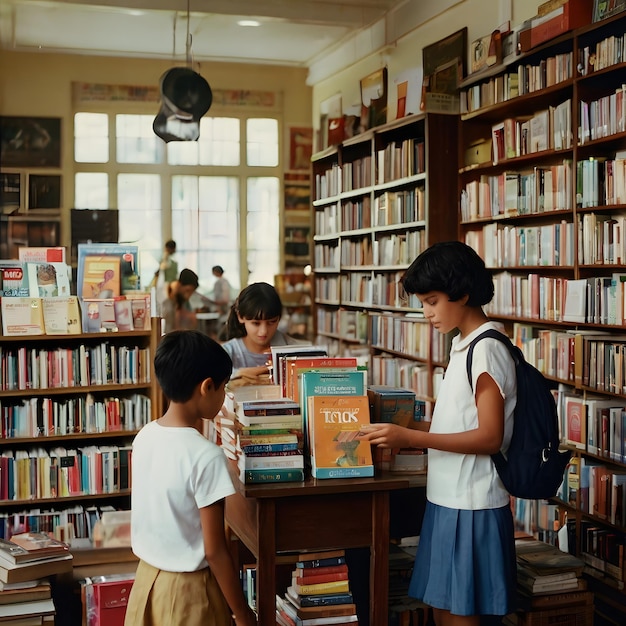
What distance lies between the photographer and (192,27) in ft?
27.6

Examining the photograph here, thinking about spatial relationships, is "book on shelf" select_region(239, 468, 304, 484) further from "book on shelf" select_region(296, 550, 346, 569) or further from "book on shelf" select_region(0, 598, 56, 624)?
"book on shelf" select_region(0, 598, 56, 624)

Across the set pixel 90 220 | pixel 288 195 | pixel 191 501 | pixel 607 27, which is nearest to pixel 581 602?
pixel 191 501

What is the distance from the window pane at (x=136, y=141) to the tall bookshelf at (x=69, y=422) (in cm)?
508

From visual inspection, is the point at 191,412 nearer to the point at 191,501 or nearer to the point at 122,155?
the point at 191,501

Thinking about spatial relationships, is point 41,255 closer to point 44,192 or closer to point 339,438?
point 339,438

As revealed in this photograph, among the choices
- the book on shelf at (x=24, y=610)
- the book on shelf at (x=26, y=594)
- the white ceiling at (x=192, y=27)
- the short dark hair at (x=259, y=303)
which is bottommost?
the book on shelf at (x=24, y=610)

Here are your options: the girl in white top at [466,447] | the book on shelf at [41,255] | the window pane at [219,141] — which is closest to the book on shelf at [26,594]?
the girl in white top at [466,447]

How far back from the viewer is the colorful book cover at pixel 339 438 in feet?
8.14

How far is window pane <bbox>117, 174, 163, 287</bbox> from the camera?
30.7 ft

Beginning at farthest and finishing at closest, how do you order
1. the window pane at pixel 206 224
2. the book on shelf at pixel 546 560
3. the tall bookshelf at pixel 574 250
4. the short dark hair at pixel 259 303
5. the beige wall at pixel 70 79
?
the window pane at pixel 206 224 → the beige wall at pixel 70 79 → the tall bookshelf at pixel 574 250 → the short dark hair at pixel 259 303 → the book on shelf at pixel 546 560

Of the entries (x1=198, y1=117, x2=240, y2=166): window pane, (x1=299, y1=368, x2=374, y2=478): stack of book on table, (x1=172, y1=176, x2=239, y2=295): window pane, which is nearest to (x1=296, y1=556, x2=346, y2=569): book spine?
(x1=299, y1=368, x2=374, y2=478): stack of book on table

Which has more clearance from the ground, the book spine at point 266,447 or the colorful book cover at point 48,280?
the colorful book cover at point 48,280

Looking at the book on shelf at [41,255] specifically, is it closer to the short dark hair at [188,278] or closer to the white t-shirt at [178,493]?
the white t-shirt at [178,493]

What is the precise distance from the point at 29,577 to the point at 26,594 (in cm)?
6
